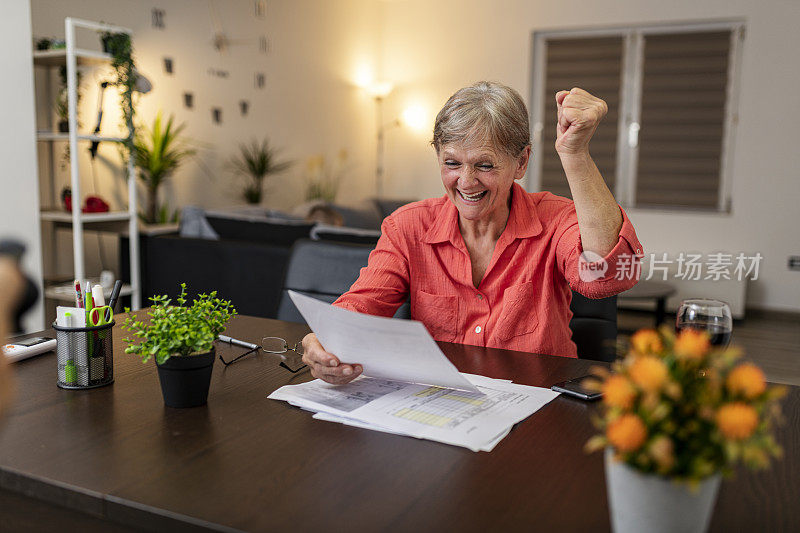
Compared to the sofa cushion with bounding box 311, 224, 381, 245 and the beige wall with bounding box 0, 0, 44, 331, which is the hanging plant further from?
the sofa cushion with bounding box 311, 224, 381, 245

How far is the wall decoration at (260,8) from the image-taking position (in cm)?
525

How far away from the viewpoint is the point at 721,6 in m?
5.49

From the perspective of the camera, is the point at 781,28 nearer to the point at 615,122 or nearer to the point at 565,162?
→ the point at 615,122

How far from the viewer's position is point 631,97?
5887 millimetres

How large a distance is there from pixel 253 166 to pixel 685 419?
480cm

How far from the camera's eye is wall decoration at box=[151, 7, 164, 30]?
444 centimetres

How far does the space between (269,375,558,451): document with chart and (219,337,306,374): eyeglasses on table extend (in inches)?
4.6

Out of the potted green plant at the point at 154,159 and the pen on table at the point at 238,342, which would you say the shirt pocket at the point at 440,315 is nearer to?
the pen on table at the point at 238,342

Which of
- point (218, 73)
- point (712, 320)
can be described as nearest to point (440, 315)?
point (712, 320)

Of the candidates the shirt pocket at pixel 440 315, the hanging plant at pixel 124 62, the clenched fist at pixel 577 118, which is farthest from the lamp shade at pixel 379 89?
the clenched fist at pixel 577 118

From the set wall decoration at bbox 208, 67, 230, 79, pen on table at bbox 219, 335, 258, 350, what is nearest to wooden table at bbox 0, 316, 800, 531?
pen on table at bbox 219, 335, 258, 350

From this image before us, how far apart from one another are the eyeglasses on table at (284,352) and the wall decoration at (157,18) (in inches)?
144

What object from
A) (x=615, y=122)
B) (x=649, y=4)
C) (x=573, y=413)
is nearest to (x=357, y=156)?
(x=615, y=122)

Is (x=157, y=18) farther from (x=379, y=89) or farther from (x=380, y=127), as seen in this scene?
(x=380, y=127)
